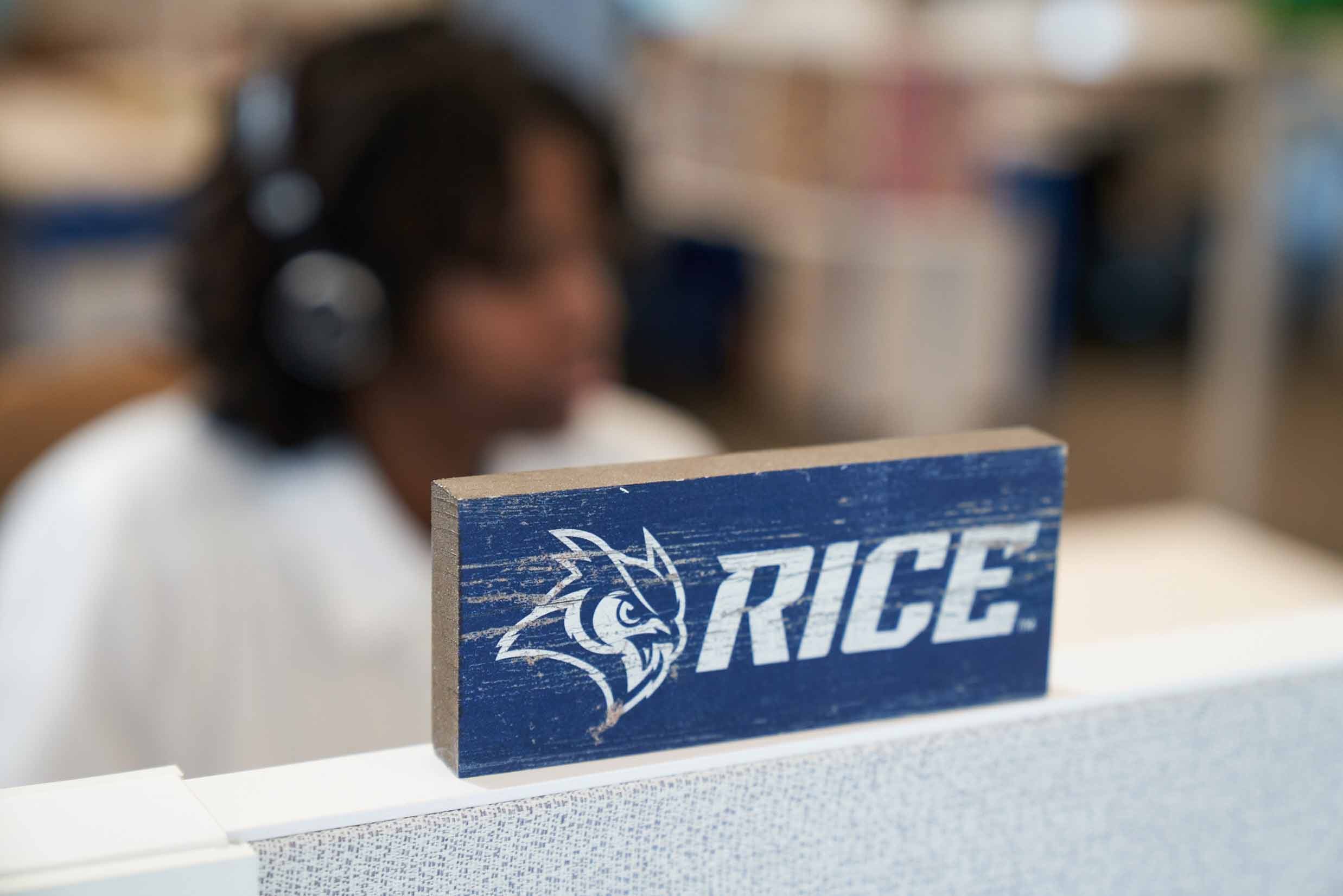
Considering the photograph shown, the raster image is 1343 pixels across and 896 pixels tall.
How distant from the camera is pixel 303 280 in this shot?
125 cm

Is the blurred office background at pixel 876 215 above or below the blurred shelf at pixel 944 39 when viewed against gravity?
below

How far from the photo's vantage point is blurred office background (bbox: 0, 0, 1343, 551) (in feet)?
9.93

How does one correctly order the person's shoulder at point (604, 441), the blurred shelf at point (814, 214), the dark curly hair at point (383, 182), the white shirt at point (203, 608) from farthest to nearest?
the blurred shelf at point (814, 214) < the person's shoulder at point (604, 441) < the dark curly hair at point (383, 182) < the white shirt at point (203, 608)

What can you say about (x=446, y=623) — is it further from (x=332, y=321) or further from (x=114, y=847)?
(x=332, y=321)

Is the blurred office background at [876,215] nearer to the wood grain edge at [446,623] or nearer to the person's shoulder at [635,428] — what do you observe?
the person's shoulder at [635,428]

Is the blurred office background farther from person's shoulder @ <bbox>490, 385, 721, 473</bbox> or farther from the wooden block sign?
the wooden block sign

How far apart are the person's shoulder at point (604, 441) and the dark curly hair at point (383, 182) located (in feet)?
0.52

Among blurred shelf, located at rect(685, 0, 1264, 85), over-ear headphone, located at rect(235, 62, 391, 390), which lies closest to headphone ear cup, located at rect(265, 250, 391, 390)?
over-ear headphone, located at rect(235, 62, 391, 390)

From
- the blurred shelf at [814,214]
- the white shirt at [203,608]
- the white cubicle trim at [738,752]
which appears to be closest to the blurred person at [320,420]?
the white shirt at [203,608]

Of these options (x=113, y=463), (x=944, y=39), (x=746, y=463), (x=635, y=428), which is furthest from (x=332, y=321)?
(x=944, y=39)

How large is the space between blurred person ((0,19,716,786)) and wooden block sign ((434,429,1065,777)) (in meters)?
0.69

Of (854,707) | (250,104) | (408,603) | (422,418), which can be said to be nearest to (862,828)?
(854,707)

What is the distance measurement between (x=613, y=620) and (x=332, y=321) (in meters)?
0.85

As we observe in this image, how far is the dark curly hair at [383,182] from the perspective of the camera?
1206mm
